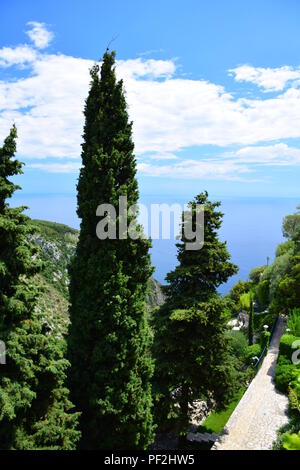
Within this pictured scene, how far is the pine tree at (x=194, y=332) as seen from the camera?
49.0 ft

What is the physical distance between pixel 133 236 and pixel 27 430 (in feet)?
20.6

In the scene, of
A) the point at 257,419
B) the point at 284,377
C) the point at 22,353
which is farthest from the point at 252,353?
the point at 22,353

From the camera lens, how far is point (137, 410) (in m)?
11.6

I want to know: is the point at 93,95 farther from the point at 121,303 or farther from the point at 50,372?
the point at 50,372

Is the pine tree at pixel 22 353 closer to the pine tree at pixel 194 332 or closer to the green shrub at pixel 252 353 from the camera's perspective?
the pine tree at pixel 194 332

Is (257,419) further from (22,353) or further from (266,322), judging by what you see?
(266,322)

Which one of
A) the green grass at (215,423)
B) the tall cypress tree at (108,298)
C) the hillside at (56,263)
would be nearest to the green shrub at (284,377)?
the green grass at (215,423)

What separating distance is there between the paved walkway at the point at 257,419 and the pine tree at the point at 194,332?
1.53 m

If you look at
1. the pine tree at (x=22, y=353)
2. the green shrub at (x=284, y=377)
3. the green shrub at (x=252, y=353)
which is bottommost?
the green shrub at (x=252, y=353)

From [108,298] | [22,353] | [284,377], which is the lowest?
[284,377]

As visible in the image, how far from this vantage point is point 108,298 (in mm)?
11516

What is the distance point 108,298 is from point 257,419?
10.1m

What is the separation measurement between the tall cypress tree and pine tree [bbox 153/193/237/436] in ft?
9.36
